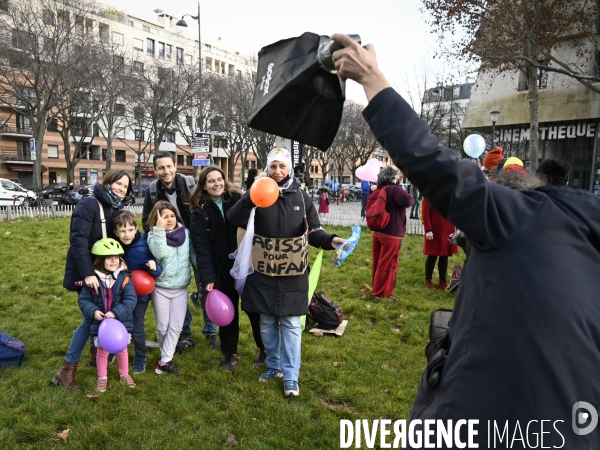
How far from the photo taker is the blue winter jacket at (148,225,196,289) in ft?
13.6

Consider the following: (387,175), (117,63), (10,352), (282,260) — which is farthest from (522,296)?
(117,63)

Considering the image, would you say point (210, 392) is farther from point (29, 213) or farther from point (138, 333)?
point (29, 213)

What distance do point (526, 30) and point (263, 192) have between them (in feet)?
54.5

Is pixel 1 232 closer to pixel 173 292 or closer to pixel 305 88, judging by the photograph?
pixel 173 292

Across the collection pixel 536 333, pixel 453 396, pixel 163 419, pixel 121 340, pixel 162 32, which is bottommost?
pixel 163 419

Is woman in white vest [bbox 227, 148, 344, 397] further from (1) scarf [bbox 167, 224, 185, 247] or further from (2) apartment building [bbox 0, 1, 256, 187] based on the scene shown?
(2) apartment building [bbox 0, 1, 256, 187]

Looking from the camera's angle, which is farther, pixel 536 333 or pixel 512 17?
pixel 512 17

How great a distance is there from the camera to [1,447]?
3068 millimetres

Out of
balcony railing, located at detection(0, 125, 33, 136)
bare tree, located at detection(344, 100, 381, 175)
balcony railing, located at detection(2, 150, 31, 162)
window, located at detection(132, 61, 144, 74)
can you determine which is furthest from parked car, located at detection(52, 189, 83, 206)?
bare tree, located at detection(344, 100, 381, 175)

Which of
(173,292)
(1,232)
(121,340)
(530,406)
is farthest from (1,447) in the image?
(1,232)

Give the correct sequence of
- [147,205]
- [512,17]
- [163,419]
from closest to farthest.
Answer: [163,419] < [147,205] < [512,17]

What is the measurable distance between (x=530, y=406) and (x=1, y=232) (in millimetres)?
12392

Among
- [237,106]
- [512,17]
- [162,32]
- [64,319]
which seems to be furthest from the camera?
[162,32]

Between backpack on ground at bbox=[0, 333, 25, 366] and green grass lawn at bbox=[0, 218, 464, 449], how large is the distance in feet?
0.37
